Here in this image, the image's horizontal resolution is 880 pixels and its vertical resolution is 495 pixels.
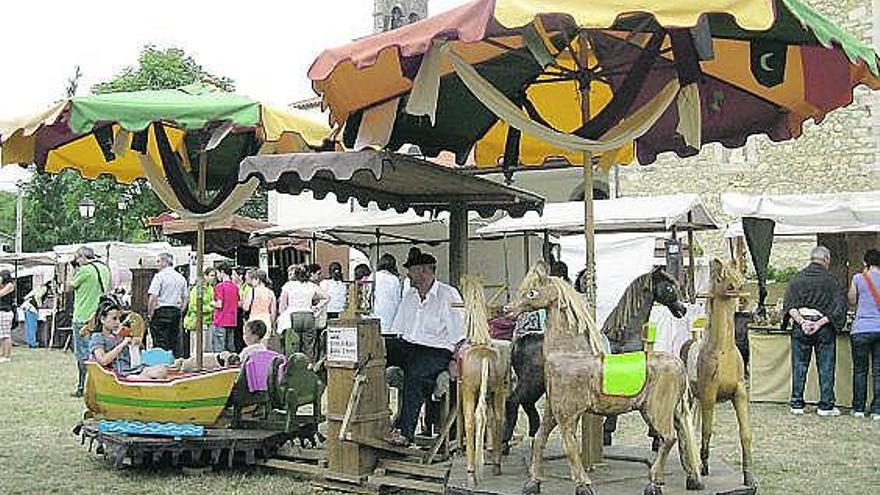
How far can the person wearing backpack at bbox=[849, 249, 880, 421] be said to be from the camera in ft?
37.9

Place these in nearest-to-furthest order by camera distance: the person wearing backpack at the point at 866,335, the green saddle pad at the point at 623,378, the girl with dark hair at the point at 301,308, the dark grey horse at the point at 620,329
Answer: the green saddle pad at the point at 623,378, the dark grey horse at the point at 620,329, the person wearing backpack at the point at 866,335, the girl with dark hair at the point at 301,308

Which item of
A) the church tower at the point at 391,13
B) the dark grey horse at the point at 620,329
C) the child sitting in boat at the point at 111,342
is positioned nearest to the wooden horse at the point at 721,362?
the dark grey horse at the point at 620,329

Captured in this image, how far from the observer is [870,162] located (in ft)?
76.2

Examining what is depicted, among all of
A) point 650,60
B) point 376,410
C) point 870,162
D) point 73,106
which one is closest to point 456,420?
point 376,410

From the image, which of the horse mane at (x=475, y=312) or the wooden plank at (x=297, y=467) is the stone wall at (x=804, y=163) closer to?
the wooden plank at (x=297, y=467)

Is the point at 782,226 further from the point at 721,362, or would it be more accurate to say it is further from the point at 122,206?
the point at 122,206

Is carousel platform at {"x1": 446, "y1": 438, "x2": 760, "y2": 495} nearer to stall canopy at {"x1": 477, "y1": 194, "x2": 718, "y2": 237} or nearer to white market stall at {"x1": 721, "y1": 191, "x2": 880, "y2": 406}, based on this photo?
white market stall at {"x1": 721, "y1": 191, "x2": 880, "y2": 406}

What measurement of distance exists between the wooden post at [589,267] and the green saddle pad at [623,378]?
43cm

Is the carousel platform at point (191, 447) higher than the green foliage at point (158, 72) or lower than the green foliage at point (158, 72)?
lower

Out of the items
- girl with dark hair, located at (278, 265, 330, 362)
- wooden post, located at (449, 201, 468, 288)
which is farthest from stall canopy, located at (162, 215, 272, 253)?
wooden post, located at (449, 201, 468, 288)

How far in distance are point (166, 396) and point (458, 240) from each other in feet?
8.67

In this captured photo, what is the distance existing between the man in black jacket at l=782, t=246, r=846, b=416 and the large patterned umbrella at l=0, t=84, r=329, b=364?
20.0 ft

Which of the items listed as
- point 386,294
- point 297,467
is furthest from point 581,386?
point 386,294

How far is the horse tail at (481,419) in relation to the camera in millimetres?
6566
